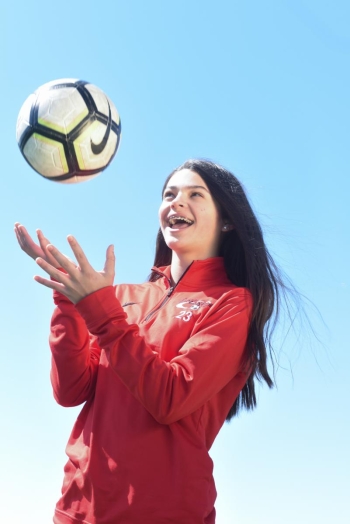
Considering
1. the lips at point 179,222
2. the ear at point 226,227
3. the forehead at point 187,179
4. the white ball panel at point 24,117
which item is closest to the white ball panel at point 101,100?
the white ball panel at point 24,117

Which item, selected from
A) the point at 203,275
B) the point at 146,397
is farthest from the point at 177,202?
the point at 146,397

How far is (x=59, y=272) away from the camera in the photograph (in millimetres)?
4457

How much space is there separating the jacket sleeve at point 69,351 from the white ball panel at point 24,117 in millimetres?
1390

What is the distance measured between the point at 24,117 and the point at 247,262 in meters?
2.22

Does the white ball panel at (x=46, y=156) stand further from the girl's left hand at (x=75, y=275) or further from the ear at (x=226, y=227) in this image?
the ear at (x=226, y=227)

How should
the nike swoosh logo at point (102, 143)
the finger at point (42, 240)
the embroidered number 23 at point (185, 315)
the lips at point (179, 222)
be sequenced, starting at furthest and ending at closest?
1. the lips at point (179, 222)
2. the nike swoosh logo at point (102, 143)
3. the embroidered number 23 at point (185, 315)
4. the finger at point (42, 240)

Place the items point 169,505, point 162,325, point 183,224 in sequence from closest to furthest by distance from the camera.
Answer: point 169,505
point 162,325
point 183,224

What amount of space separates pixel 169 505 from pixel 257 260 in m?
2.29

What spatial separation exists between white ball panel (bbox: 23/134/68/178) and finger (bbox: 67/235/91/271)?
1.03 m

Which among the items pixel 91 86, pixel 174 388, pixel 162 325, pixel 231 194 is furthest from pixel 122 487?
pixel 91 86

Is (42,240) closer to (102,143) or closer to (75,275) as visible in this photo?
(75,275)

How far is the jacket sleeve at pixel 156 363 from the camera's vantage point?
4.41m

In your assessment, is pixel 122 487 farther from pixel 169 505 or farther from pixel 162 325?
pixel 162 325

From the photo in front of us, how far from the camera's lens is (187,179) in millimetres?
5910
